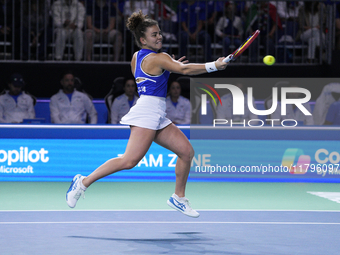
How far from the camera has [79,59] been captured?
37.1 ft

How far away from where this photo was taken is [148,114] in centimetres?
512

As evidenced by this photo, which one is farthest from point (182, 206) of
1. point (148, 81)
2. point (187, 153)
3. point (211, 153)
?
point (211, 153)

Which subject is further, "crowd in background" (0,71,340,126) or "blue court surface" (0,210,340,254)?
"crowd in background" (0,71,340,126)

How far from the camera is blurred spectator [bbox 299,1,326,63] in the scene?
461 inches

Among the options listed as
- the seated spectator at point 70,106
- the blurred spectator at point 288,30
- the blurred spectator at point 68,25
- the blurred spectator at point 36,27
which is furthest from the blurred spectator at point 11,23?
the blurred spectator at point 288,30

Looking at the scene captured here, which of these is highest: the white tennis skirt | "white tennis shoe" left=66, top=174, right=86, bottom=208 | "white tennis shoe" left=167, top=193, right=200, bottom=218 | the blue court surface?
the white tennis skirt

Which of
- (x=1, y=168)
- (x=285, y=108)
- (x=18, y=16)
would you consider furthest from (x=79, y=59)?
(x=285, y=108)

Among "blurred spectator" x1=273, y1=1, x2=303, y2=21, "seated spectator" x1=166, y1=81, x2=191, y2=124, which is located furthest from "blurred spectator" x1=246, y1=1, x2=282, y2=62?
"seated spectator" x1=166, y1=81, x2=191, y2=124

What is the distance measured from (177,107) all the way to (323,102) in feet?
7.37

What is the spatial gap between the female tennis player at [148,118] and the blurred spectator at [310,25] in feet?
23.2

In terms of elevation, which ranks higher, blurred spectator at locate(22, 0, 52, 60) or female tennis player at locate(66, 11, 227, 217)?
blurred spectator at locate(22, 0, 52, 60)

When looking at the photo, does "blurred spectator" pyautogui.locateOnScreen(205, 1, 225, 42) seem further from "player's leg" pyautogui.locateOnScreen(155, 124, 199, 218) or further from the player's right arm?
the player's right arm

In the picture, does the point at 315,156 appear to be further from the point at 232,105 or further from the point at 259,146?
the point at 232,105

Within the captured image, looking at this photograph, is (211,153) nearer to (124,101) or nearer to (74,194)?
(124,101)
